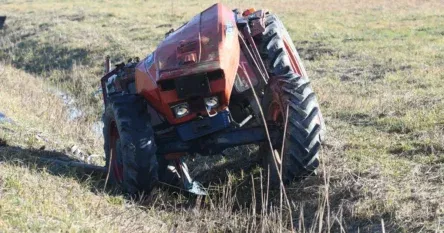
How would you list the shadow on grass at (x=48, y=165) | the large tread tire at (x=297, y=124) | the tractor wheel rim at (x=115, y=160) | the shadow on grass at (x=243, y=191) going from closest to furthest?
the shadow on grass at (x=243, y=191) → the large tread tire at (x=297, y=124) → the shadow on grass at (x=48, y=165) → the tractor wheel rim at (x=115, y=160)

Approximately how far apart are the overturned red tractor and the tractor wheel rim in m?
0.01

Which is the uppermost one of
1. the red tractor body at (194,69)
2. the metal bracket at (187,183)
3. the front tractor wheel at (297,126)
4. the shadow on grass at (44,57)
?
the red tractor body at (194,69)

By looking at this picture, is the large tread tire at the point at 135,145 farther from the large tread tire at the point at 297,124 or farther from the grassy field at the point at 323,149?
the large tread tire at the point at 297,124

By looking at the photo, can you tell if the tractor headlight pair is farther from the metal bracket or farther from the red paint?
the metal bracket

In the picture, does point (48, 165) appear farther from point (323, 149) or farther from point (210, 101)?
point (323, 149)

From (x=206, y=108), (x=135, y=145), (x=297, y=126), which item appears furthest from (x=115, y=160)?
(x=297, y=126)

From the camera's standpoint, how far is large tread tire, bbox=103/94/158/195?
5.88m

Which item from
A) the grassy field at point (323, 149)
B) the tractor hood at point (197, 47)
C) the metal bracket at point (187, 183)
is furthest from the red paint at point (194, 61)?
the grassy field at point (323, 149)

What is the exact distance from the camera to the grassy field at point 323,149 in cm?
523

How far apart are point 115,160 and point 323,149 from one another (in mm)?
2119

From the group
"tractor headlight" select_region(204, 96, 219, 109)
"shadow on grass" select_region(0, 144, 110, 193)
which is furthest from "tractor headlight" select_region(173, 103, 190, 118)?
"shadow on grass" select_region(0, 144, 110, 193)

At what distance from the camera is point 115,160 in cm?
670

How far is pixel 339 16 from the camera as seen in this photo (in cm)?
2144

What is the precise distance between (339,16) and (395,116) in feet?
44.9
